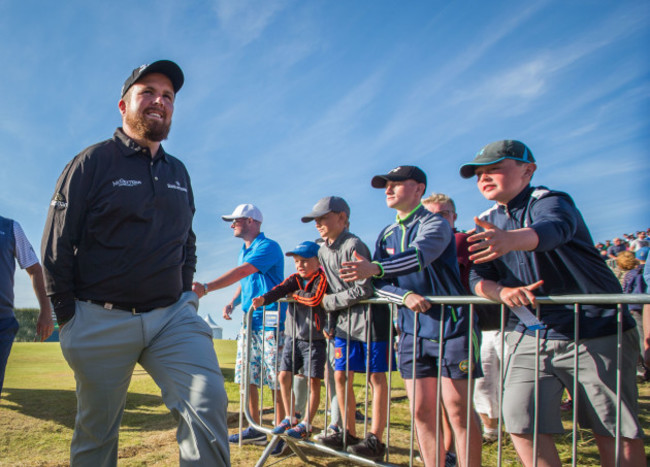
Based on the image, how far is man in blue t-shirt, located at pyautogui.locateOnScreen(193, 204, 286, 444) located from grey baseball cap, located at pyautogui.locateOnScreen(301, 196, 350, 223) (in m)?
0.83

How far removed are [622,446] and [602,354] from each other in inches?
17.6

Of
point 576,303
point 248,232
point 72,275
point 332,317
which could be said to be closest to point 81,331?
point 72,275

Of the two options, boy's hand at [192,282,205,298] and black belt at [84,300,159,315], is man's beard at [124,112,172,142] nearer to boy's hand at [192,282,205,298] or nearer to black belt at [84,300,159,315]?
black belt at [84,300,159,315]

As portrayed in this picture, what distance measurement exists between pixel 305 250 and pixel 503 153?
7.69 feet

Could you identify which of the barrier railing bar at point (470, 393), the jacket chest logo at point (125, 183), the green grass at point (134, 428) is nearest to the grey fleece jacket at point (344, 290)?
the barrier railing bar at point (470, 393)

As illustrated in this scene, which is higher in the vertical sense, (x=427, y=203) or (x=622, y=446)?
(x=427, y=203)

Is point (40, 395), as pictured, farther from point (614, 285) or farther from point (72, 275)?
point (614, 285)

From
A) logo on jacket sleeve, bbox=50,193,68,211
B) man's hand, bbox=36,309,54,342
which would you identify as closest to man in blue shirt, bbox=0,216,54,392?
man's hand, bbox=36,309,54,342

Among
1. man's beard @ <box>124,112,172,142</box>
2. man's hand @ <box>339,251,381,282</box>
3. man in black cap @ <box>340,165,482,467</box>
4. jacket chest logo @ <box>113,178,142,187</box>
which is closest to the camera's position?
jacket chest logo @ <box>113,178,142,187</box>

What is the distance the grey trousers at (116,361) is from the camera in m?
2.34

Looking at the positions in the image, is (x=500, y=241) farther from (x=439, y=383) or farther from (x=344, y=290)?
(x=344, y=290)

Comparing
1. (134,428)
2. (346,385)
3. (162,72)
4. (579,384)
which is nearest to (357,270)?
(346,385)

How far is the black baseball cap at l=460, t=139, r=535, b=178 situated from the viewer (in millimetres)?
2617

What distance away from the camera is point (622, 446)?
7.82 ft
